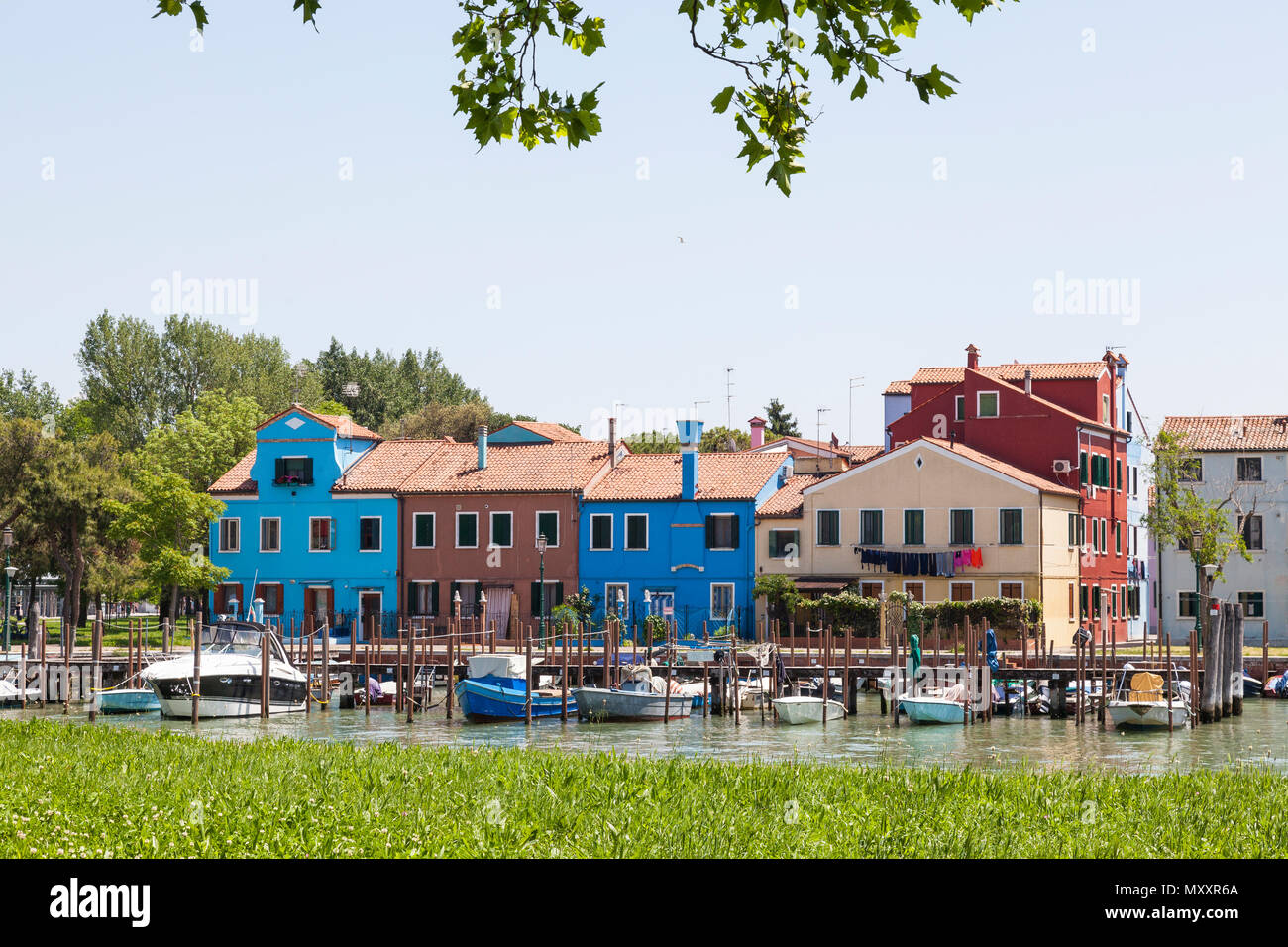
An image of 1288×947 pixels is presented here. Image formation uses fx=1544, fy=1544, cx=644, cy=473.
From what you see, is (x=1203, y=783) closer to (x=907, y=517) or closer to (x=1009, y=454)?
(x=907, y=517)

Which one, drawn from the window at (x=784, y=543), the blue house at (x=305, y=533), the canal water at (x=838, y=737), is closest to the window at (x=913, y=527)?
the window at (x=784, y=543)

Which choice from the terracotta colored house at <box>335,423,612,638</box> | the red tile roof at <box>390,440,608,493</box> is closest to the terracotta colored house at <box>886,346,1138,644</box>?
the red tile roof at <box>390,440,608,493</box>

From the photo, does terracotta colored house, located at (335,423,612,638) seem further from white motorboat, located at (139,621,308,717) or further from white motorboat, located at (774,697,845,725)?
white motorboat, located at (774,697,845,725)

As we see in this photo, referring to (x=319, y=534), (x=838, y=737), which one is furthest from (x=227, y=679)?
(x=319, y=534)

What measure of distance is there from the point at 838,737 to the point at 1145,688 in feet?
24.6

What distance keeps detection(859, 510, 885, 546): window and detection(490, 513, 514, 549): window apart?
42.7 ft

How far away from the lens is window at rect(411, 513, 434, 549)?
192 feet

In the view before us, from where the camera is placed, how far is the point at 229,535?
6050 centimetres

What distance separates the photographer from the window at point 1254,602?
63906mm

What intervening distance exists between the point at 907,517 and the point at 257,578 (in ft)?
82.0

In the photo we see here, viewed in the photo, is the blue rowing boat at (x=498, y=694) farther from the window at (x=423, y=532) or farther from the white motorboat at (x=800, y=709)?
the window at (x=423, y=532)

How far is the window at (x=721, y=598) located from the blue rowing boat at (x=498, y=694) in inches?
653

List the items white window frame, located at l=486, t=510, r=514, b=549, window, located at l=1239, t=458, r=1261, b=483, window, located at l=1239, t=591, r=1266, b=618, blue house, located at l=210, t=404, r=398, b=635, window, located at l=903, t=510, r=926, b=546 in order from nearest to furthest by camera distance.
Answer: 1. window, located at l=903, t=510, r=926, b=546
2. white window frame, located at l=486, t=510, r=514, b=549
3. blue house, located at l=210, t=404, r=398, b=635
4. window, located at l=1239, t=591, r=1266, b=618
5. window, located at l=1239, t=458, r=1261, b=483

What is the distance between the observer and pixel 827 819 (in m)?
12.6
